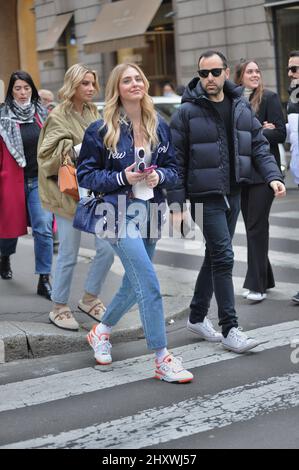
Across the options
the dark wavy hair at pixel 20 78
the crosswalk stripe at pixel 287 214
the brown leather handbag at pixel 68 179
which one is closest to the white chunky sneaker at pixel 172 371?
the brown leather handbag at pixel 68 179

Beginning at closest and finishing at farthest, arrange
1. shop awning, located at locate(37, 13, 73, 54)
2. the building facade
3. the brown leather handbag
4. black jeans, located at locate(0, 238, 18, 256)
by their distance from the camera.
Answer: the brown leather handbag → black jeans, located at locate(0, 238, 18, 256) → the building facade → shop awning, located at locate(37, 13, 73, 54)

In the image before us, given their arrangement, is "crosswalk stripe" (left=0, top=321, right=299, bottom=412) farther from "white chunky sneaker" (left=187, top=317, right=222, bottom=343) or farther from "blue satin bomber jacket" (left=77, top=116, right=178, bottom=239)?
"blue satin bomber jacket" (left=77, top=116, right=178, bottom=239)

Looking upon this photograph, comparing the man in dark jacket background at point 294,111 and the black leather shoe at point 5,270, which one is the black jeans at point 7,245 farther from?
the man in dark jacket background at point 294,111

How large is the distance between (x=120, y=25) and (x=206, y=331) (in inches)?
762

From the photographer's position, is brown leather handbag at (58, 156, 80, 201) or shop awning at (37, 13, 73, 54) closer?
brown leather handbag at (58, 156, 80, 201)

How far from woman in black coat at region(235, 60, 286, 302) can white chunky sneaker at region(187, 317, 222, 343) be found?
124cm

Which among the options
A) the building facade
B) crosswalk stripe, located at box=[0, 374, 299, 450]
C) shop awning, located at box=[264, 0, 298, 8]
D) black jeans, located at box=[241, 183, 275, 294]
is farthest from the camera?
the building facade

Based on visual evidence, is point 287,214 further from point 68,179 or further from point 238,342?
point 238,342

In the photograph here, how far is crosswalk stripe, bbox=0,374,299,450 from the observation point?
426 cm

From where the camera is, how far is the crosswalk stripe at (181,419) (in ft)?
14.0

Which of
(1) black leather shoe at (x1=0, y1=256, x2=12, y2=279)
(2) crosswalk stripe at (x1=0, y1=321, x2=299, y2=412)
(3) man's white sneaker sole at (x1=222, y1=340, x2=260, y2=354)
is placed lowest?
(2) crosswalk stripe at (x1=0, y1=321, x2=299, y2=412)

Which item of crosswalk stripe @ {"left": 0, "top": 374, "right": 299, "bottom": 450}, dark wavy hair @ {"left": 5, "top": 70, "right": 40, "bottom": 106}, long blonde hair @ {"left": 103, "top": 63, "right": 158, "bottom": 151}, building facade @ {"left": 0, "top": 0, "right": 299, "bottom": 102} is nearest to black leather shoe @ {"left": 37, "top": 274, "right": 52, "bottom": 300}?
dark wavy hair @ {"left": 5, "top": 70, "right": 40, "bottom": 106}

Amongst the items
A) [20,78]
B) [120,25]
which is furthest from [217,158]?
[120,25]

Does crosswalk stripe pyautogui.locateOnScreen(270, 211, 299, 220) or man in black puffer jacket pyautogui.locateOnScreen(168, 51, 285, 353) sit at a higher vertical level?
man in black puffer jacket pyautogui.locateOnScreen(168, 51, 285, 353)
